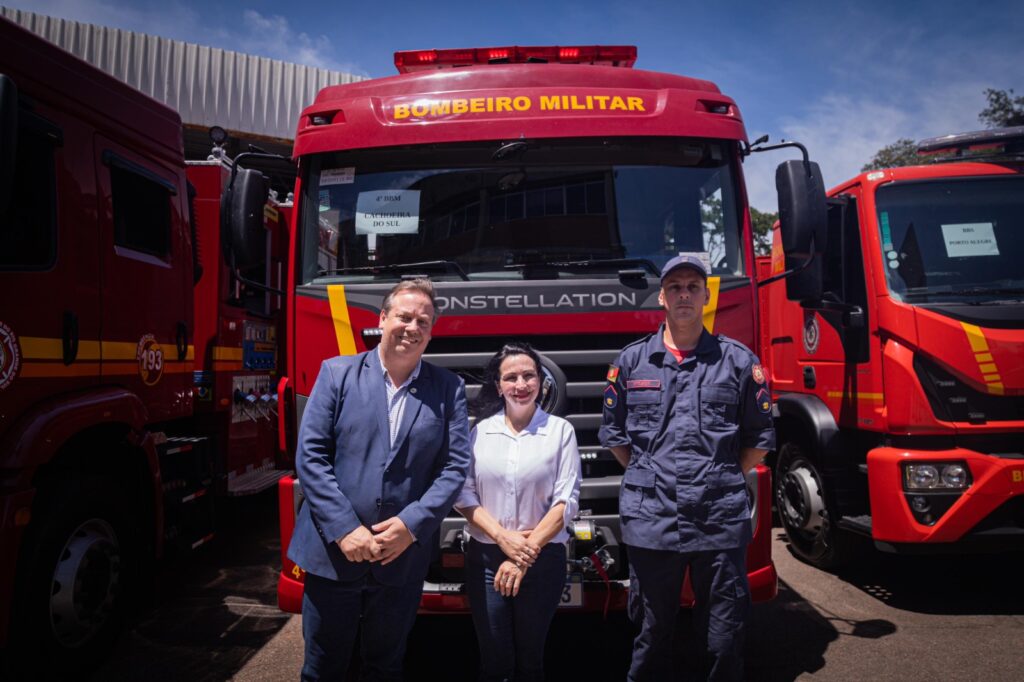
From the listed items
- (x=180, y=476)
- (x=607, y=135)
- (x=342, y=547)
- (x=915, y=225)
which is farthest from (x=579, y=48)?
(x=180, y=476)

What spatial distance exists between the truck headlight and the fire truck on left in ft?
11.3

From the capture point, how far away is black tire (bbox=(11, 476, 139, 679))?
3.15m

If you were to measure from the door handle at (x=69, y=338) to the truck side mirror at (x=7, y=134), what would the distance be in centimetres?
78

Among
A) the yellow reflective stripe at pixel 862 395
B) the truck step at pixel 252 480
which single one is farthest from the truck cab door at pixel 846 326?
the truck step at pixel 252 480

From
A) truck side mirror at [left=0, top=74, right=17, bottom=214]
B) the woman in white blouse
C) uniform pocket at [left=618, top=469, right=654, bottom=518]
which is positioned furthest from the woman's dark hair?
truck side mirror at [left=0, top=74, right=17, bottom=214]

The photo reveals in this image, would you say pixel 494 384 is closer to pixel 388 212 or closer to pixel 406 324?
pixel 406 324

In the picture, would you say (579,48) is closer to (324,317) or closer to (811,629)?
(324,317)

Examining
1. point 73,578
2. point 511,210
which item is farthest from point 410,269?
point 73,578

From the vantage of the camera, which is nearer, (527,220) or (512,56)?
(527,220)

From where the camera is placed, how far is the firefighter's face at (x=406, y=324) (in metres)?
2.55

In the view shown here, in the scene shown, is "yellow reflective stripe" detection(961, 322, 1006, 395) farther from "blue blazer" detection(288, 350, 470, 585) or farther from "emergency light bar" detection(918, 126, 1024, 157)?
"blue blazer" detection(288, 350, 470, 585)

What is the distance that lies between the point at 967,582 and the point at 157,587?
5.54m

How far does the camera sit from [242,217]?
3426 millimetres

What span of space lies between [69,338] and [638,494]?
8.83ft
